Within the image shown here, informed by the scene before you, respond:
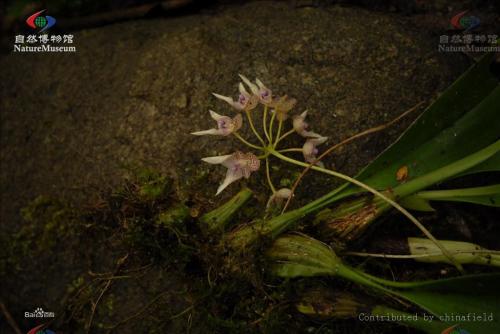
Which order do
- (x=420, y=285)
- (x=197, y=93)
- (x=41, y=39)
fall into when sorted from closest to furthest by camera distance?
(x=420, y=285), (x=197, y=93), (x=41, y=39)

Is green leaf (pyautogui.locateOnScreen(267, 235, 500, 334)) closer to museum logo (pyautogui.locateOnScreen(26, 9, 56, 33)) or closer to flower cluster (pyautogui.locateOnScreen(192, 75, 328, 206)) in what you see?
flower cluster (pyautogui.locateOnScreen(192, 75, 328, 206))

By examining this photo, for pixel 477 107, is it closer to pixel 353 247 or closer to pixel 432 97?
pixel 432 97

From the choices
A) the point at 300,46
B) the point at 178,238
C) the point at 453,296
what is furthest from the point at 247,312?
the point at 300,46

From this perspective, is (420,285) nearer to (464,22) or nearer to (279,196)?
(279,196)

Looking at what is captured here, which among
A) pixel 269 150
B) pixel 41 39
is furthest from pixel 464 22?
pixel 41 39

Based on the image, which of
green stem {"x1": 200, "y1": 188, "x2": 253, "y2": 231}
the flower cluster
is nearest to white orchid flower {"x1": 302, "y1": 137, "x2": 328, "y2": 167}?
the flower cluster

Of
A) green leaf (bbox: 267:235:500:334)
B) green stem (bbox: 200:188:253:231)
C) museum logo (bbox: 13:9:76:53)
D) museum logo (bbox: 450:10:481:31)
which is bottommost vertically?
green leaf (bbox: 267:235:500:334)
